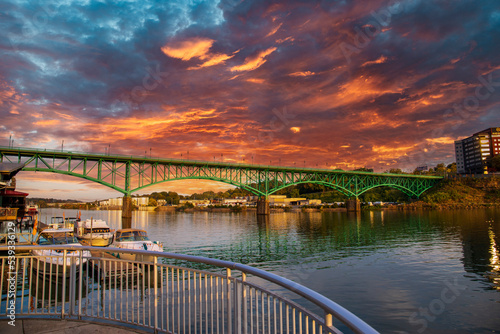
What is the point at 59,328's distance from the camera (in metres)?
6.46

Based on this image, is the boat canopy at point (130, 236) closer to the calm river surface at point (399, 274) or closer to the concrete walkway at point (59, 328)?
the calm river surface at point (399, 274)

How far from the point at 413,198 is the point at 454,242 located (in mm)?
128470

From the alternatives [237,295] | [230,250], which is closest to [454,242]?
[230,250]

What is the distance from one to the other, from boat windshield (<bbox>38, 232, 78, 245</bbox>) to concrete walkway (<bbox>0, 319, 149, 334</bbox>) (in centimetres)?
2036

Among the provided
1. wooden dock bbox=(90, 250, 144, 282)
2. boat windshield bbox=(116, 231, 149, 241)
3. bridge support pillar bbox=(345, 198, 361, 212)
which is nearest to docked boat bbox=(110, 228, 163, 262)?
boat windshield bbox=(116, 231, 149, 241)

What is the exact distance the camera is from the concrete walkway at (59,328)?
6.30 metres

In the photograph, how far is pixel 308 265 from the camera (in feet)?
80.0

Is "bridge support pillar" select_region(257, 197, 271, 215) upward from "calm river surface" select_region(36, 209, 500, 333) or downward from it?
upward

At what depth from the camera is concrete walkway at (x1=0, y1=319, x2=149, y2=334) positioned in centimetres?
630

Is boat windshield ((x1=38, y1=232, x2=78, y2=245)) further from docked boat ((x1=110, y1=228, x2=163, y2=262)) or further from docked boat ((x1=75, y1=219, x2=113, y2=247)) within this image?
docked boat ((x1=75, y1=219, x2=113, y2=247))

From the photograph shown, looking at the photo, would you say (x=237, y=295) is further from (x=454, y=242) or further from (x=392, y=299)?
A: (x=454, y=242)

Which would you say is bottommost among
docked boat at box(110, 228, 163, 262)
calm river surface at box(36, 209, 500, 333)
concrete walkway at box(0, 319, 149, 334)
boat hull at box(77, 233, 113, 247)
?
calm river surface at box(36, 209, 500, 333)

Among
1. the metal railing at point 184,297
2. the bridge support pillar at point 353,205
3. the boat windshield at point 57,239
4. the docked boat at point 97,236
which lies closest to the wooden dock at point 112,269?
the metal railing at point 184,297

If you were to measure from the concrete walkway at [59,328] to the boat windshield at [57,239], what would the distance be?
20.4 m
